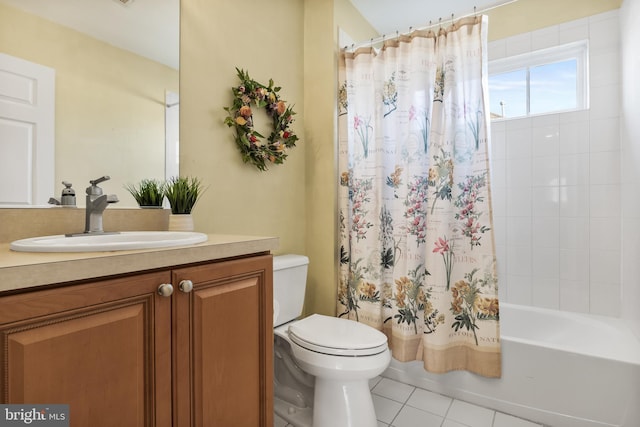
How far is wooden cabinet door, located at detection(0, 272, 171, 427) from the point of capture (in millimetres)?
573

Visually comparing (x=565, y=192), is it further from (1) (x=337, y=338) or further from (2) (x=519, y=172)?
(1) (x=337, y=338)

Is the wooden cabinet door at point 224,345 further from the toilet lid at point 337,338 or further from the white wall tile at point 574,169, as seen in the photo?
the white wall tile at point 574,169

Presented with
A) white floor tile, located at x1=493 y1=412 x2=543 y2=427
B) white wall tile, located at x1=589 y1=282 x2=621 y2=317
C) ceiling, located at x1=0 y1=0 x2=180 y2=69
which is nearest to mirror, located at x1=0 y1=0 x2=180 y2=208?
ceiling, located at x1=0 y1=0 x2=180 y2=69

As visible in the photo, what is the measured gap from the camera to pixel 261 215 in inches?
75.9

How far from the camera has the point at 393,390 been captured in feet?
6.38

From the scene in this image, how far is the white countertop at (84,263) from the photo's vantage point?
57cm

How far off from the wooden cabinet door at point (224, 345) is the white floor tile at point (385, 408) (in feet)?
2.80

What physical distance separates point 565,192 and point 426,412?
5.44 feet

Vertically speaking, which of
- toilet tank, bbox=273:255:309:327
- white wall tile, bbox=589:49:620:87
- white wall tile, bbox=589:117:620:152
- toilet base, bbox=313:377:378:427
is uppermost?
white wall tile, bbox=589:49:620:87

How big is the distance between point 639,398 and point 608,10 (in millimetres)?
2165

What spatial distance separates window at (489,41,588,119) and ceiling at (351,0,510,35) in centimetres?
47

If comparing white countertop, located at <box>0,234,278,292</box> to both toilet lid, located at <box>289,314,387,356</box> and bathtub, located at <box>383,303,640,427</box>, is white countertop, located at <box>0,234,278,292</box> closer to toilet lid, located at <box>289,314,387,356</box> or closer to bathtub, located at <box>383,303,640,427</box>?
toilet lid, located at <box>289,314,387,356</box>

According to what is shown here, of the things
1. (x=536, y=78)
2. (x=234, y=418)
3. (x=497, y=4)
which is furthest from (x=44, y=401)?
(x=536, y=78)

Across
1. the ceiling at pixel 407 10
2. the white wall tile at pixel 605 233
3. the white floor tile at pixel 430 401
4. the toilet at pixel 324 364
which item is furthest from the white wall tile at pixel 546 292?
the ceiling at pixel 407 10
